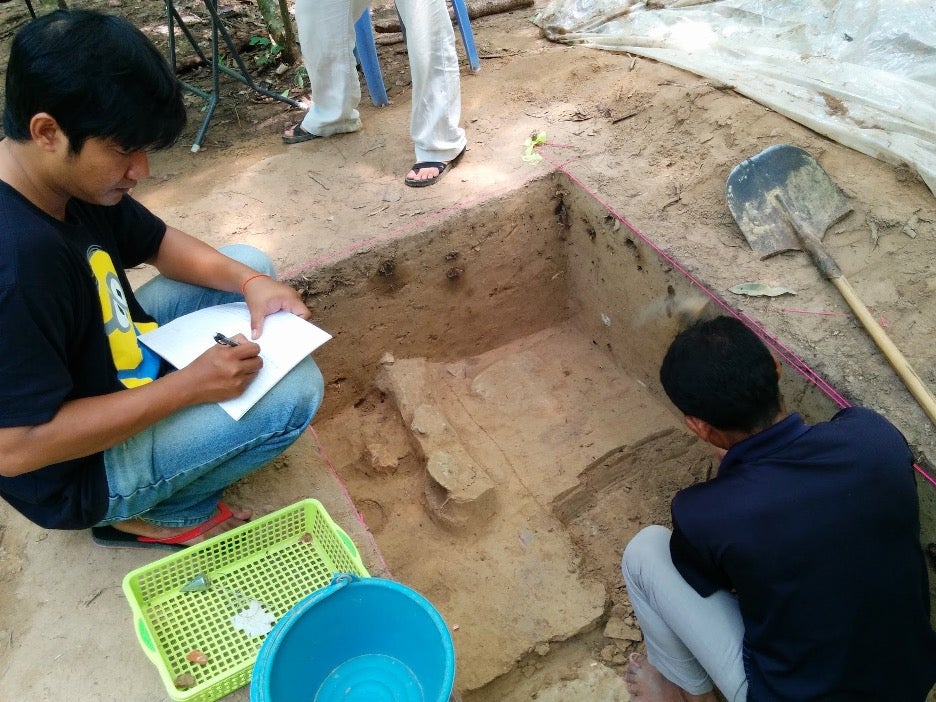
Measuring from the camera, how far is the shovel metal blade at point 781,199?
246 cm

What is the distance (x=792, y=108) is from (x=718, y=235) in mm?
748

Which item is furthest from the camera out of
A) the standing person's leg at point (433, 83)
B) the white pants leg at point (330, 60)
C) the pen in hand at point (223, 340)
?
the white pants leg at point (330, 60)

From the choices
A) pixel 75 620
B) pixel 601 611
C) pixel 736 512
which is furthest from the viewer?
pixel 601 611

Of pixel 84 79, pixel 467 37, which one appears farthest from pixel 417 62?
pixel 84 79

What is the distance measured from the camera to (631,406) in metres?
2.90

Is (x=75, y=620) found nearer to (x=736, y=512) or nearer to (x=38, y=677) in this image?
(x=38, y=677)

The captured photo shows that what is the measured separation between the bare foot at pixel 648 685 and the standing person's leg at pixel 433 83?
2.05 meters

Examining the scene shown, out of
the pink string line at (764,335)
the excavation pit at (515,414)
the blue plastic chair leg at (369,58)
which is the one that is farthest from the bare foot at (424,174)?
the blue plastic chair leg at (369,58)

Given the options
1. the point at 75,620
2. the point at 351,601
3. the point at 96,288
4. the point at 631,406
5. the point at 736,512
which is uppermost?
the point at 96,288

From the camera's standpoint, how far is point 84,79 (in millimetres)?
1228

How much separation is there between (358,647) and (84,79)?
4.18 feet

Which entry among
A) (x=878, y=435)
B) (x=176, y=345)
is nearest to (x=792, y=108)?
(x=878, y=435)

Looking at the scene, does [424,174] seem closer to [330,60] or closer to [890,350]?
[330,60]

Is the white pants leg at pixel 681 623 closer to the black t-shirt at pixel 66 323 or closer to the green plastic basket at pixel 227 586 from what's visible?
the green plastic basket at pixel 227 586
